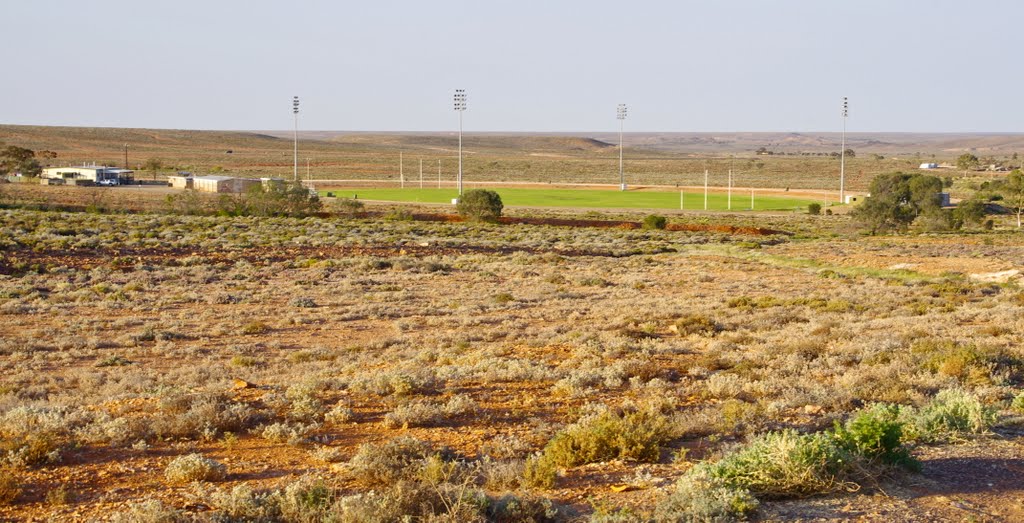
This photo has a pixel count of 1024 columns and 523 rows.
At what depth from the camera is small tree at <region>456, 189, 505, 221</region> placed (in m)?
60.9

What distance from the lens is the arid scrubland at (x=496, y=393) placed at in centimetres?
666

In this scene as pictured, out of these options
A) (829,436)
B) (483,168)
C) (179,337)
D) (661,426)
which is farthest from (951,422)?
(483,168)

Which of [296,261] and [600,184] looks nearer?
[296,261]

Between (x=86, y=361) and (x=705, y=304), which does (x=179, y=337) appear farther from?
(x=705, y=304)

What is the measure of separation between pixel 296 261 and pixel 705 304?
18.0 m

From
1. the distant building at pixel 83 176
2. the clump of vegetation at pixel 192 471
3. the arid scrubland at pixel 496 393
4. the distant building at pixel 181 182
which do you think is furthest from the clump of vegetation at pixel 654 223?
the distant building at pixel 83 176

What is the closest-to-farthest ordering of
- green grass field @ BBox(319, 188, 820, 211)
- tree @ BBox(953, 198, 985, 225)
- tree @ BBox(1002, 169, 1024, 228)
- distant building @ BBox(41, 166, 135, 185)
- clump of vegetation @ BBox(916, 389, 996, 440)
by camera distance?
1. clump of vegetation @ BBox(916, 389, 996, 440)
2. tree @ BBox(953, 198, 985, 225)
3. tree @ BBox(1002, 169, 1024, 228)
4. green grass field @ BBox(319, 188, 820, 211)
5. distant building @ BBox(41, 166, 135, 185)

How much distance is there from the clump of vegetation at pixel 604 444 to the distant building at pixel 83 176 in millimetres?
99698

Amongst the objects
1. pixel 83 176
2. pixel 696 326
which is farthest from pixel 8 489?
pixel 83 176

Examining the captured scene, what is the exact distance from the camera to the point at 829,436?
7.23 m

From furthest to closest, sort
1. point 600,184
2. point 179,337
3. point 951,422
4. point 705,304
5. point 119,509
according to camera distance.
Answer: point 600,184
point 705,304
point 179,337
point 951,422
point 119,509

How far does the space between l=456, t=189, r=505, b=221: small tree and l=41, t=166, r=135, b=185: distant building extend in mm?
54711

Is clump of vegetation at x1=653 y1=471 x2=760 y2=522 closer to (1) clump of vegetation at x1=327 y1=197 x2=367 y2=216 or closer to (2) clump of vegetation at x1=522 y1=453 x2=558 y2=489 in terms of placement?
(2) clump of vegetation at x1=522 y1=453 x2=558 y2=489

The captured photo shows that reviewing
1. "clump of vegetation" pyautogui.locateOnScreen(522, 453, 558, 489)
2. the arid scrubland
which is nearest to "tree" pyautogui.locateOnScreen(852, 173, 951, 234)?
the arid scrubland
